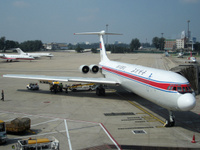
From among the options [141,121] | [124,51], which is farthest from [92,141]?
[124,51]

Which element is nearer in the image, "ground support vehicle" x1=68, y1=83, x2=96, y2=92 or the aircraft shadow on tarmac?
the aircraft shadow on tarmac

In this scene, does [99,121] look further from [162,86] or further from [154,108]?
[154,108]

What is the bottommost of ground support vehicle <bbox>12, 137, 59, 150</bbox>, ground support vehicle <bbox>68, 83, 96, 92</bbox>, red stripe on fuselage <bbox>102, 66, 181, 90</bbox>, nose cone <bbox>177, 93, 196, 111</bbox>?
ground support vehicle <bbox>12, 137, 59, 150</bbox>

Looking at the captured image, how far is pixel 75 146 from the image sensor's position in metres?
12.4

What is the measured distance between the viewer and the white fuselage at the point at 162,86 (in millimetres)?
13891

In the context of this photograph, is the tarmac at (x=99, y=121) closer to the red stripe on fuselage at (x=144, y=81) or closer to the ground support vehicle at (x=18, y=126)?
the ground support vehicle at (x=18, y=126)

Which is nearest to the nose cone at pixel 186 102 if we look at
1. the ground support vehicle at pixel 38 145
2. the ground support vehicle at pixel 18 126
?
the ground support vehicle at pixel 38 145

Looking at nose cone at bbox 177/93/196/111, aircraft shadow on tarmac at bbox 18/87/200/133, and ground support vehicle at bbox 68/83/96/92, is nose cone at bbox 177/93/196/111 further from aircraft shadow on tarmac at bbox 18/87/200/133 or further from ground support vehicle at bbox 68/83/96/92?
ground support vehicle at bbox 68/83/96/92

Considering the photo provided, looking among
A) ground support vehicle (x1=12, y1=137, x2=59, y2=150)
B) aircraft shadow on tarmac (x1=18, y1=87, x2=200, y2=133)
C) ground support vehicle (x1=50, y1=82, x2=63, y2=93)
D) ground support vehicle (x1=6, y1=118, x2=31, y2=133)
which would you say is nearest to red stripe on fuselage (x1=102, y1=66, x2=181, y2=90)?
aircraft shadow on tarmac (x1=18, y1=87, x2=200, y2=133)

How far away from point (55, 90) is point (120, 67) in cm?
820

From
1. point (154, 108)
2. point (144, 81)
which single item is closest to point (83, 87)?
point (154, 108)

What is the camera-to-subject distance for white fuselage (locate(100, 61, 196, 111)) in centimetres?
1389

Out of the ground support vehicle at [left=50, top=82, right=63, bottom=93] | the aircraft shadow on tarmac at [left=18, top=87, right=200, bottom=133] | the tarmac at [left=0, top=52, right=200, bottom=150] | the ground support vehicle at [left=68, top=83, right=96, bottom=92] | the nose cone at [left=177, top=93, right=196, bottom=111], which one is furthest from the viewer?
the ground support vehicle at [left=68, top=83, right=96, bottom=92]

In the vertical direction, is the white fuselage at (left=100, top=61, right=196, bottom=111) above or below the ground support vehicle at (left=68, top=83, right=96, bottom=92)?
above
